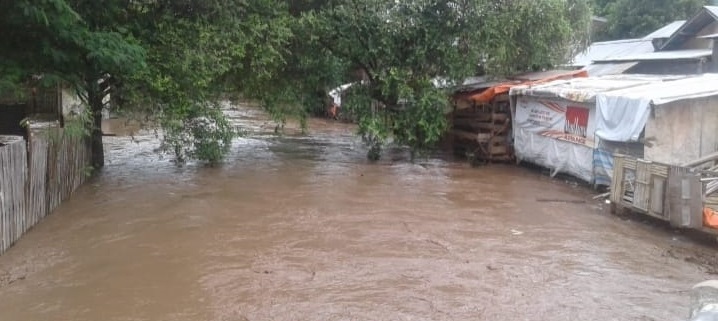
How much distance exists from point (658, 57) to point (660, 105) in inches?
508

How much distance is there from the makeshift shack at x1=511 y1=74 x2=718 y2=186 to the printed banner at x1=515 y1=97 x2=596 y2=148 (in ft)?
0.06

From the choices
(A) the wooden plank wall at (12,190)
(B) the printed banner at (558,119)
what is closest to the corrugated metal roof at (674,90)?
(B) the printed banner at (558,119)

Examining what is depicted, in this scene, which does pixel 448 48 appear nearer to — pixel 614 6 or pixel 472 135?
pixel 472 135

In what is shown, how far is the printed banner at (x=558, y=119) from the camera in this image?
1262 cm

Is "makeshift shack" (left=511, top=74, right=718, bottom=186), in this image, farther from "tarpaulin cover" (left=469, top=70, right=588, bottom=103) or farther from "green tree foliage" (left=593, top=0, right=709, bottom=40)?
"green tree foliage" (left=593, top=0, right=709, bottom=40)

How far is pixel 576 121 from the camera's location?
13102 mm

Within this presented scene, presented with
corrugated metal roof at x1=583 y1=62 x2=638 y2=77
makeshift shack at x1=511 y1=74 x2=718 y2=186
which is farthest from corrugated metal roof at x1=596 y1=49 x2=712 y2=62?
makeshift shack at x1=511 y1=74 x2=718 y2=186

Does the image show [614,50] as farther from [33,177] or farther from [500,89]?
[33,177]

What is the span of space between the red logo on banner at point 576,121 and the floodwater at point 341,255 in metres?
1.13

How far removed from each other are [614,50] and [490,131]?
47.4 ft

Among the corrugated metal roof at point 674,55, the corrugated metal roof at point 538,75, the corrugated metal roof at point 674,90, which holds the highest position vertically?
the corrugated metal roof at point 674,55

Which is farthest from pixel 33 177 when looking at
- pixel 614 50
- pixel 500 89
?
pixel 614 50

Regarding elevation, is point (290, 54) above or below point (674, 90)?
above

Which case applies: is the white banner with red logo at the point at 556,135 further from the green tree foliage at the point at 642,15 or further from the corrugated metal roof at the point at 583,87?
the green tree foliage at the point at 642,15
